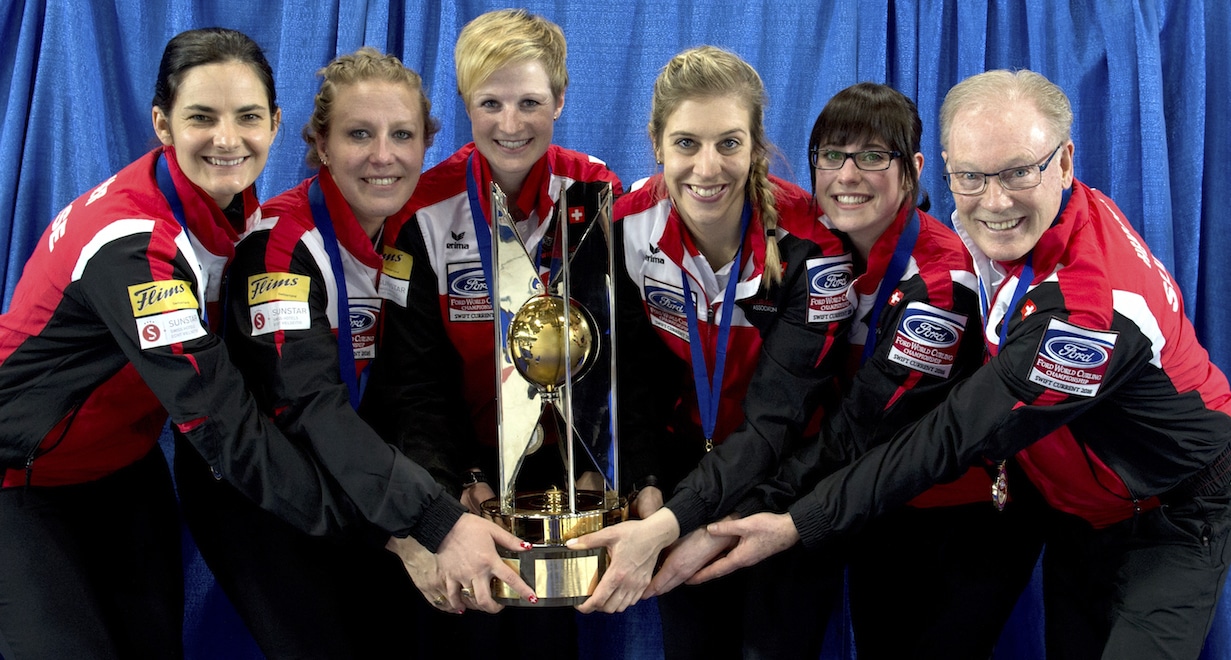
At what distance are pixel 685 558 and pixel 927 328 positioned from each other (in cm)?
63

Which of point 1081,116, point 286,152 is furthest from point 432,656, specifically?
point 1081,116

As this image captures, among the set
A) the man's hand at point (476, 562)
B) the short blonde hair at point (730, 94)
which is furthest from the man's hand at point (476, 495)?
the short blonde hair at point (730, 94)

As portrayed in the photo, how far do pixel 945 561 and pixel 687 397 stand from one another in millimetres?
Result: 646

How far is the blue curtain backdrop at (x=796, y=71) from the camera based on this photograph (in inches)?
101

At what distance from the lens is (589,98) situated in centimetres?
266

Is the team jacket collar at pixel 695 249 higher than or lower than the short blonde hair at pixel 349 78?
lower

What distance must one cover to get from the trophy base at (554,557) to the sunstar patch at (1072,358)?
751 mm

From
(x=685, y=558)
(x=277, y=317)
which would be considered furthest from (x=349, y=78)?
(x=685, y=558)

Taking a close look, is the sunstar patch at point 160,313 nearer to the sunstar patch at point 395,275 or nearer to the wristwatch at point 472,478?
the sunstar patch at point 395,275

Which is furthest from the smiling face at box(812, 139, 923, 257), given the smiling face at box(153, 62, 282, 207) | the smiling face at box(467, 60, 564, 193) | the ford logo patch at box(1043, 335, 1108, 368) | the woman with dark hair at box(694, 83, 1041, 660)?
the smiling face at box(153, 62, 282, 207)

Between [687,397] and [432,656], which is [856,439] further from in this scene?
[432,656]

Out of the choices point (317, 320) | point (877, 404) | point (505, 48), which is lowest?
point (877, 404)

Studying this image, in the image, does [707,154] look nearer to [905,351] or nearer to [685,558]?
[905,351]

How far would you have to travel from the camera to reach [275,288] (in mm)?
1784
